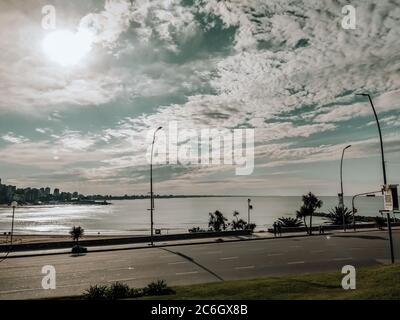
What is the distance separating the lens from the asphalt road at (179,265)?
1792 centimetres

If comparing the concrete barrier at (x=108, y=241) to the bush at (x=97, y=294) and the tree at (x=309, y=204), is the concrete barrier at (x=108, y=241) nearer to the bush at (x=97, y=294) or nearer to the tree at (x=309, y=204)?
the tree at (x=309, y=204)

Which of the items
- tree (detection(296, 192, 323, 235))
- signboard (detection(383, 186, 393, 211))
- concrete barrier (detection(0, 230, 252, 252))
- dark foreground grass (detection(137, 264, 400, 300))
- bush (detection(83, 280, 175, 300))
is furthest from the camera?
tree (detection(296, 192, 323, 235))

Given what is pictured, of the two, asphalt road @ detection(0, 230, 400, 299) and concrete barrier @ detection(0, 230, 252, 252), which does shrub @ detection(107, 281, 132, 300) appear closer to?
asphalt road @ detection(0, 230, 400, 299)

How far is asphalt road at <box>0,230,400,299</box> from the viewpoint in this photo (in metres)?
17.9

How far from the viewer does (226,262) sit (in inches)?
926

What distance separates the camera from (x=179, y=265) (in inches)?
890

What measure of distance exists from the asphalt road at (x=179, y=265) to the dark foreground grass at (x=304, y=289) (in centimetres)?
369

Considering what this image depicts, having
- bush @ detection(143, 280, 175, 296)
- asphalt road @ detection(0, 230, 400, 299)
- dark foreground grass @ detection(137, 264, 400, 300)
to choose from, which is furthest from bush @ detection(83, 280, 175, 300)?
asphalt road @ detection(0, 230, 400, 299)

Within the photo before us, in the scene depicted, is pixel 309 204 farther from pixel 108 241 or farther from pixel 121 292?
pixel 121 292

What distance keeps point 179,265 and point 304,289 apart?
10.9 meters

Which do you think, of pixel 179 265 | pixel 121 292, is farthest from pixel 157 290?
pixel 179 265

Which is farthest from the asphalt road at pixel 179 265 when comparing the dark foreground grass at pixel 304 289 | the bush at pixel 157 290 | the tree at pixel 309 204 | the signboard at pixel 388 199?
the tree at pixel 309 204

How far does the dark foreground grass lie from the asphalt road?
369cm
